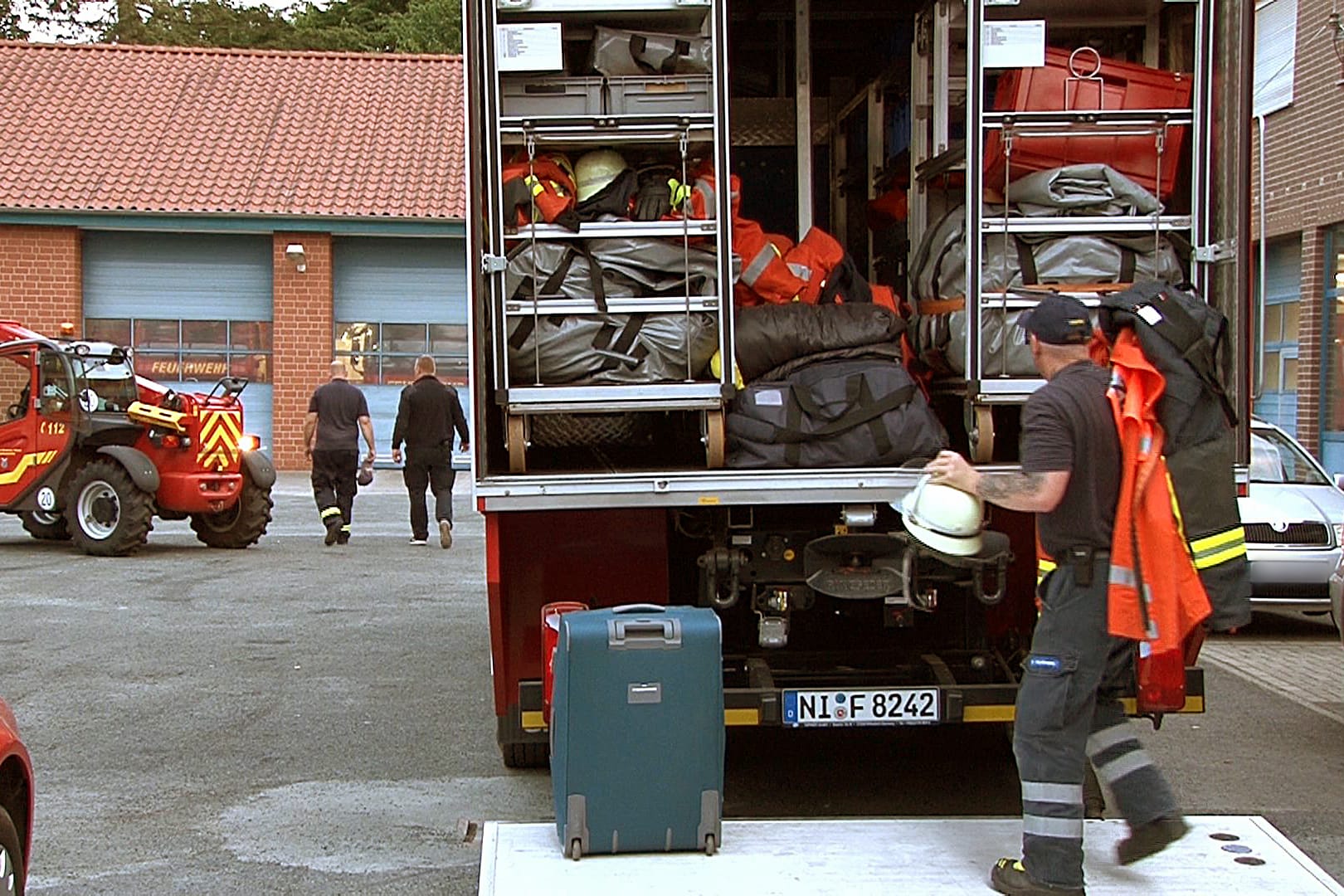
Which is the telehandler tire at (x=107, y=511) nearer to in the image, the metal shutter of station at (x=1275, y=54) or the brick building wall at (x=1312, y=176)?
the brick building wall at (x=1312, y=176)

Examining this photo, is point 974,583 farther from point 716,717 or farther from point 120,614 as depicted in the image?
point 120,614

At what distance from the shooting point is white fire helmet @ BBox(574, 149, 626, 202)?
20.5 feet

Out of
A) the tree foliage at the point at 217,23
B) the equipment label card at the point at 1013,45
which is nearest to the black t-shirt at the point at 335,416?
the equipment label card at the point at 1013,45

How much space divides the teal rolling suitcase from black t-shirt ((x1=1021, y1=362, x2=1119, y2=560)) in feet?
4.01

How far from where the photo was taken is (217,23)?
44.6 metres

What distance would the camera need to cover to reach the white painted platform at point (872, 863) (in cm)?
491

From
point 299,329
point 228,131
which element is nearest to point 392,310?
point 299,329

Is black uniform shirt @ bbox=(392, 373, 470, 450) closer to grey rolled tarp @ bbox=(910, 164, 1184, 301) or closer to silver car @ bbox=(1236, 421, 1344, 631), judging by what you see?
silver car @ bbox=(1236, 421, 1344, 631)

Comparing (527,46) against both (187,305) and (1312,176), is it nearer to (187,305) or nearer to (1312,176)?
(1312,176)

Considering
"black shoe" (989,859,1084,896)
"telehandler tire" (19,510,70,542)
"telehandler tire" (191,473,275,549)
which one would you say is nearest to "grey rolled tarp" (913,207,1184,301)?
"black shoe" (989,859,1084,896)

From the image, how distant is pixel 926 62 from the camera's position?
23.7ft

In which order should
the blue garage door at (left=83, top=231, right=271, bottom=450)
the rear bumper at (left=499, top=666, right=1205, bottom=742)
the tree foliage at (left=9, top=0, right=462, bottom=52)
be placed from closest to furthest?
the rear bumper at (left=499, top=666, right=1205, bottom=742) < the blue garage door at (left=83, top=231, right=271, bottom=450) < the tree foliage at (left=9, top=0, right=462, bottom=52)

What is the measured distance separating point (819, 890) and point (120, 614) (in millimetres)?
8293

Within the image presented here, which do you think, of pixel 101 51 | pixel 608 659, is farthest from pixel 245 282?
pixel 608 659
